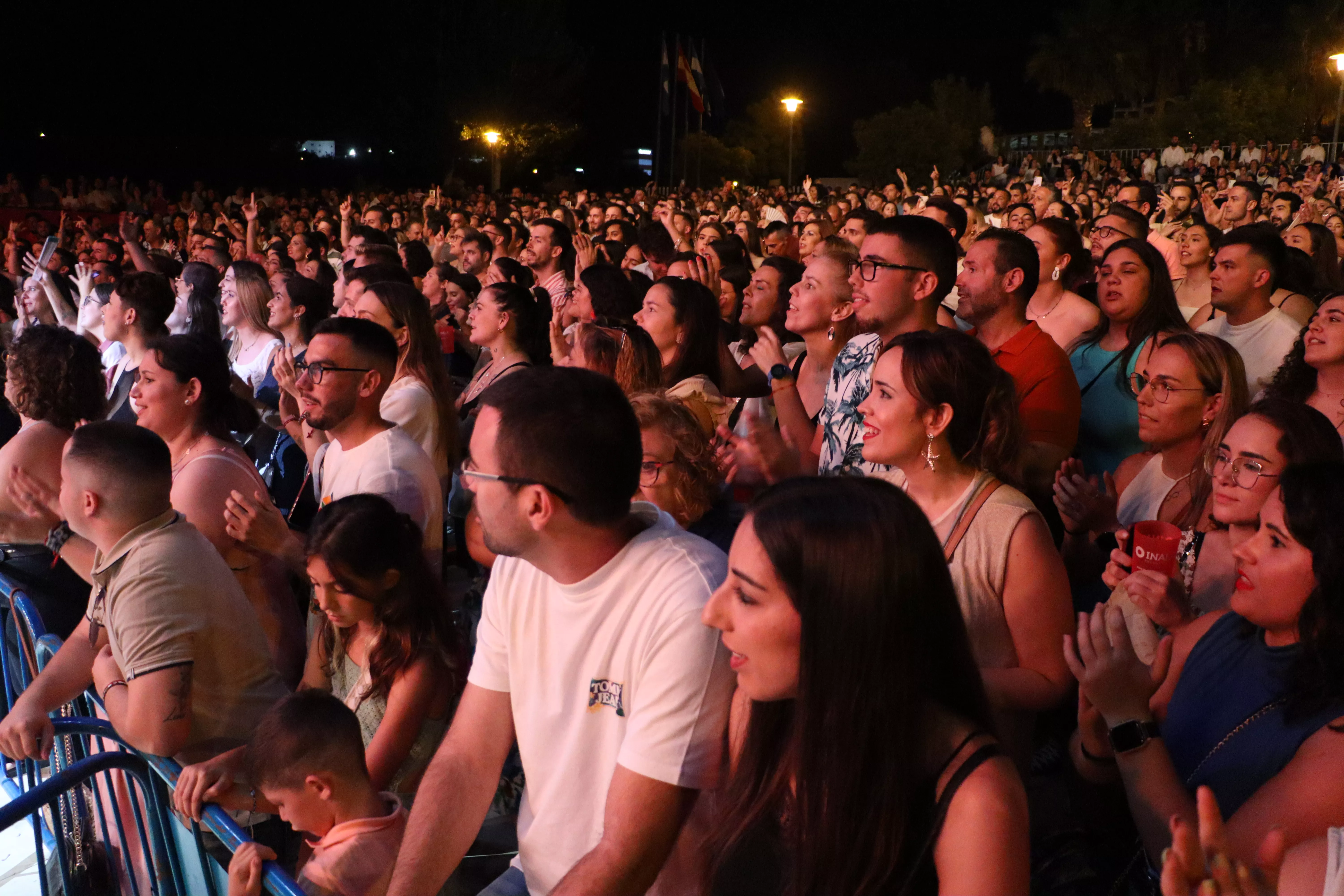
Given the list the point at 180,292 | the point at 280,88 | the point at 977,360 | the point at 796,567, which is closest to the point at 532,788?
the point at 796,567

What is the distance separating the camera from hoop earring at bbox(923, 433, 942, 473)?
9.20 ft

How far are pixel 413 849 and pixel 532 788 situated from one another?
261mm

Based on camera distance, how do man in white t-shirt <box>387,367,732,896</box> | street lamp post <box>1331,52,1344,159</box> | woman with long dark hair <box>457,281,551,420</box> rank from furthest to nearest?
street lamp post <box>1331,52,1344,159</box> → woman with long dark hair <box>457,281,551,420</box> → man in white t-shirt <box>387,367,732,896</box>

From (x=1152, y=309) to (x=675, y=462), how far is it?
9.19 feet

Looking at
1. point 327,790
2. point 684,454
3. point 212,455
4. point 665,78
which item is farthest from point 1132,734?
point 665,78

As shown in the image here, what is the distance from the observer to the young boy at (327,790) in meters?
2.48

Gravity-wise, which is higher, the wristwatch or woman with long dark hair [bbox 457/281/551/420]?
woman with long dark hair [bbox 457/281/551/420]

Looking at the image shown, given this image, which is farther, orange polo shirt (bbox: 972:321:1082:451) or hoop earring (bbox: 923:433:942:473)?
orange polo shirt (bbox: 972:321:1082:451)

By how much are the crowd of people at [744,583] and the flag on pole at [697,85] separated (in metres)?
22.7

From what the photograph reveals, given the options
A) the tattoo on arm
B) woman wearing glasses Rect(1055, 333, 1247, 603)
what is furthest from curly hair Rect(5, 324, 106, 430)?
woman wearing glasses Rect(1055, 333, 1247, 603)

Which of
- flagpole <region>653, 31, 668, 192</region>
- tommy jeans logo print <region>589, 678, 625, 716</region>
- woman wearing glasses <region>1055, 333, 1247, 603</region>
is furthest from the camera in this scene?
Answer: flagpole <region>653, 31, 668, 192</region>

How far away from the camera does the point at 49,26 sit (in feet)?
95.3

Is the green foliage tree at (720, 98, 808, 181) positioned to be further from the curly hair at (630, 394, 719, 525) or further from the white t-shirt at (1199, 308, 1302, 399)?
the curly hair at (630, 394, 719, 525)

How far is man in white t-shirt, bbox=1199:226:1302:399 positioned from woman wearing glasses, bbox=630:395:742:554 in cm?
314
